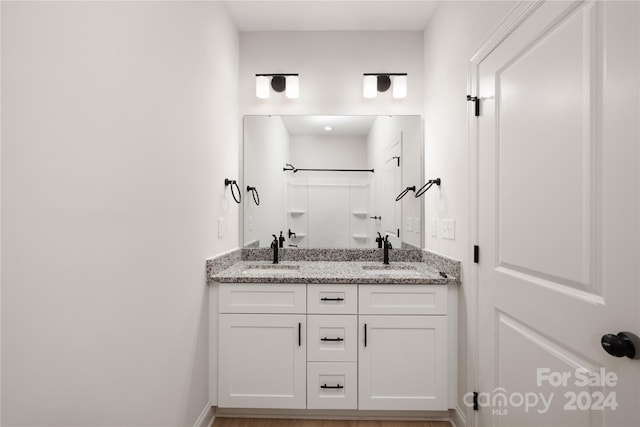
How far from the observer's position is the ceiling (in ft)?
7.34

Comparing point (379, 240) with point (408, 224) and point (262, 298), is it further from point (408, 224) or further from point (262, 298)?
point (262, 298)

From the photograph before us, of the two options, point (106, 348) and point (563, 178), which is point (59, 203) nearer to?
point (106, 348)

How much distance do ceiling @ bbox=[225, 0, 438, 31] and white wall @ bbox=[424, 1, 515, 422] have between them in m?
0.16

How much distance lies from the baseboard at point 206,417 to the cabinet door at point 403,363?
2.94 ft

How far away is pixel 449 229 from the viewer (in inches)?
78.4

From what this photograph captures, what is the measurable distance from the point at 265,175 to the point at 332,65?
0.99 metres

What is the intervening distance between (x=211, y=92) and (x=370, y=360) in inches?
72.2

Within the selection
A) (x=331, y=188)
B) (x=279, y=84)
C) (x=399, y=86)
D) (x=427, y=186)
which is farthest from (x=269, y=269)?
(x=399, y=86)

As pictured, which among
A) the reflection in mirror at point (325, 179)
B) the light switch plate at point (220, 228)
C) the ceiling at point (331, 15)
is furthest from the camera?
the reflection in mirror at point (325, 179)

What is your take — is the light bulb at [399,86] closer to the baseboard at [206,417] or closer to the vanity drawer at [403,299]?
the vanity drawer at [403,299]

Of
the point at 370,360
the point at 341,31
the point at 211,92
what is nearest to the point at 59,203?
the point at 211,92

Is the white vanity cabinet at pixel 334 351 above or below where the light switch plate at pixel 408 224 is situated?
below

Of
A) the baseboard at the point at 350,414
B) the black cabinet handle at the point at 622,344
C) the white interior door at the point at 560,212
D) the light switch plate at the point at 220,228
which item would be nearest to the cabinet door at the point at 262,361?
the baseboard at the point at 350,414

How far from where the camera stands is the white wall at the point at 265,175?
257 cm
